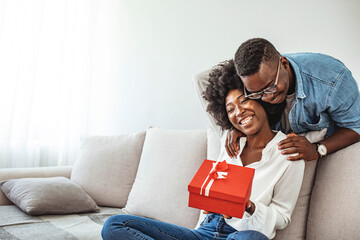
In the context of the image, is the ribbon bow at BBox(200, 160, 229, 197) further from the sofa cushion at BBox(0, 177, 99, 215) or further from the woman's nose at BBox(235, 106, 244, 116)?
the sofa cushion at BBox(0, 177, 99, 215)

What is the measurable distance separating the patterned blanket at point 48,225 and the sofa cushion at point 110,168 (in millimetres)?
222

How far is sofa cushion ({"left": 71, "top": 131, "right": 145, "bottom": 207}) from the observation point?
6.79 ft

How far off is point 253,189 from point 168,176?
66 centimetres

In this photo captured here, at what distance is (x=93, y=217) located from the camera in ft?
5.86

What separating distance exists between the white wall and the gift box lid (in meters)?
1.05

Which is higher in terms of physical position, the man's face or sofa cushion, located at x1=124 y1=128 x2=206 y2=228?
the man's face

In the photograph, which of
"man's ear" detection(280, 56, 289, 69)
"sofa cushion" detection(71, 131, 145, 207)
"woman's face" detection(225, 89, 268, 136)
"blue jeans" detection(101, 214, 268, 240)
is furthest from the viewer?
"sofa cushion" detection(71, 131, 145, 207)

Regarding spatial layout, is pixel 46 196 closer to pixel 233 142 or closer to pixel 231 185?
pixel 233 142

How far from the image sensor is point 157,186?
5.96 ft

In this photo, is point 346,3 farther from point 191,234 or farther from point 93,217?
point 93,217

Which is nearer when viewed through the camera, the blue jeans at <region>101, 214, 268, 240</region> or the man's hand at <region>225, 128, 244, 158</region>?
the blue jeans at <region>101, 214, 268, 240</region>

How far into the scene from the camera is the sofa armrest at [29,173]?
194 centimetres

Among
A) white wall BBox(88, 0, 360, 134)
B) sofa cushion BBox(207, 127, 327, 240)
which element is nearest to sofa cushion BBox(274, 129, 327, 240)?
sofa cushion BBox(207, 127, 327, 240)

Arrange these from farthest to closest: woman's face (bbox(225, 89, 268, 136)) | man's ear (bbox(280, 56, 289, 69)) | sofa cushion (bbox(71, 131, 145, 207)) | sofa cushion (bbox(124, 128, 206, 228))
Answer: sofa cushion (bbox(71, 131, 145, 207)) → sofa cushion (bbox(124, 128, 206, 228)) → woman's face (bbox(225, 89, 268, 136)) → man's ear (bbox(280, 56, 289, 69))
